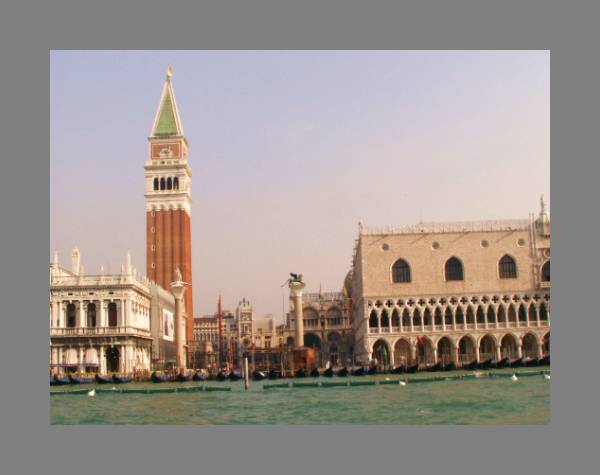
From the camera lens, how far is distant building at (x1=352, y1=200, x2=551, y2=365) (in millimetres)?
33375

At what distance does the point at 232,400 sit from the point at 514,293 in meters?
16.0

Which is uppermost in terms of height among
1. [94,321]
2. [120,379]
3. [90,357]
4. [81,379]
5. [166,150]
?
[166,150]

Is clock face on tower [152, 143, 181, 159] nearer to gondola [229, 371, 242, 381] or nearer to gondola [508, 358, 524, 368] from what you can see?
gondola [229, 371, 242, 381]

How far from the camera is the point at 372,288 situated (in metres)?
34.7

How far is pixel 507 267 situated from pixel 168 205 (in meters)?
19.8

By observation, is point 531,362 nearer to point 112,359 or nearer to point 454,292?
point 454,292

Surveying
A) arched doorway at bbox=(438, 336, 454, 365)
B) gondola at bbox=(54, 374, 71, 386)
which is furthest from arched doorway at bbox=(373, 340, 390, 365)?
gondola at bbox=(54, 374, 71, 386)

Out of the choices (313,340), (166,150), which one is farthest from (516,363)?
(313,340)

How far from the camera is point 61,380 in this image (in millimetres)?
27328

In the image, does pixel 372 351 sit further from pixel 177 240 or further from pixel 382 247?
pixel 177 240

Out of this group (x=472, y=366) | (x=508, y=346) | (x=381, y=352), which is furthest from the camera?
(x=381, y=352)

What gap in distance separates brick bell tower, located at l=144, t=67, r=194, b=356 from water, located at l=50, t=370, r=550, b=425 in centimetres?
2135

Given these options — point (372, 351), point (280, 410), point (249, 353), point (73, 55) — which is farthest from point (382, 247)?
point (249, 353)

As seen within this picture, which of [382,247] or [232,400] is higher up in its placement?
[382,247]
